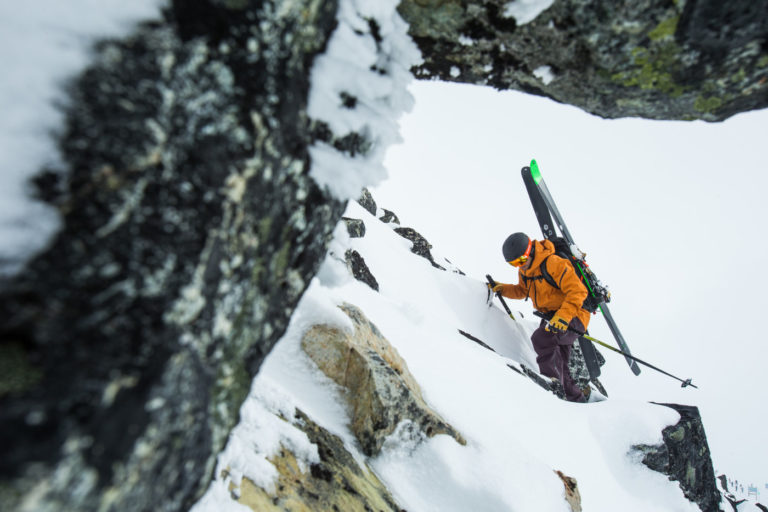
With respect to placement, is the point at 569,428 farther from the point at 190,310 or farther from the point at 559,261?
the point at 190,310

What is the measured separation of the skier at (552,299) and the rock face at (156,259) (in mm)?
7253

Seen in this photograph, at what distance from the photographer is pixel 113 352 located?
3.27ft

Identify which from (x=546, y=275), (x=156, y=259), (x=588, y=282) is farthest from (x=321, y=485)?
(x=588, y=282)

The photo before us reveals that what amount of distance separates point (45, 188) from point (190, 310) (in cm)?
49

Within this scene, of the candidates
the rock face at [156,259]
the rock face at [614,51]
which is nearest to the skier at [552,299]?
the rock face at [614,51]

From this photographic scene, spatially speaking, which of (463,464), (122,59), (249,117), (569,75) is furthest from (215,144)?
(463,464)

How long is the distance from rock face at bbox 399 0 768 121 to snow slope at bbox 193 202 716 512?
118 cm

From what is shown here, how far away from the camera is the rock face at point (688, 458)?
613 cm

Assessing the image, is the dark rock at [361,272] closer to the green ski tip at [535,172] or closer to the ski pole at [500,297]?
the ski pole at [500,297]

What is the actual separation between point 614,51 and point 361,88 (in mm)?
1199

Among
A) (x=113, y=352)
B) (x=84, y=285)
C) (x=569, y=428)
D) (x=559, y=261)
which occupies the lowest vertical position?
(x=113, y=352)

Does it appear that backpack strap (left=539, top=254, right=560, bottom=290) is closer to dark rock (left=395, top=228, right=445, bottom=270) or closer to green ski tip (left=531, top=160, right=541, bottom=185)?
green ski tip (left=531, top=160, right=541, bottom=185)

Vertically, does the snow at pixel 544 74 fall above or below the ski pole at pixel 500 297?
below

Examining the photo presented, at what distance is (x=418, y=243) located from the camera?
12.4 m
